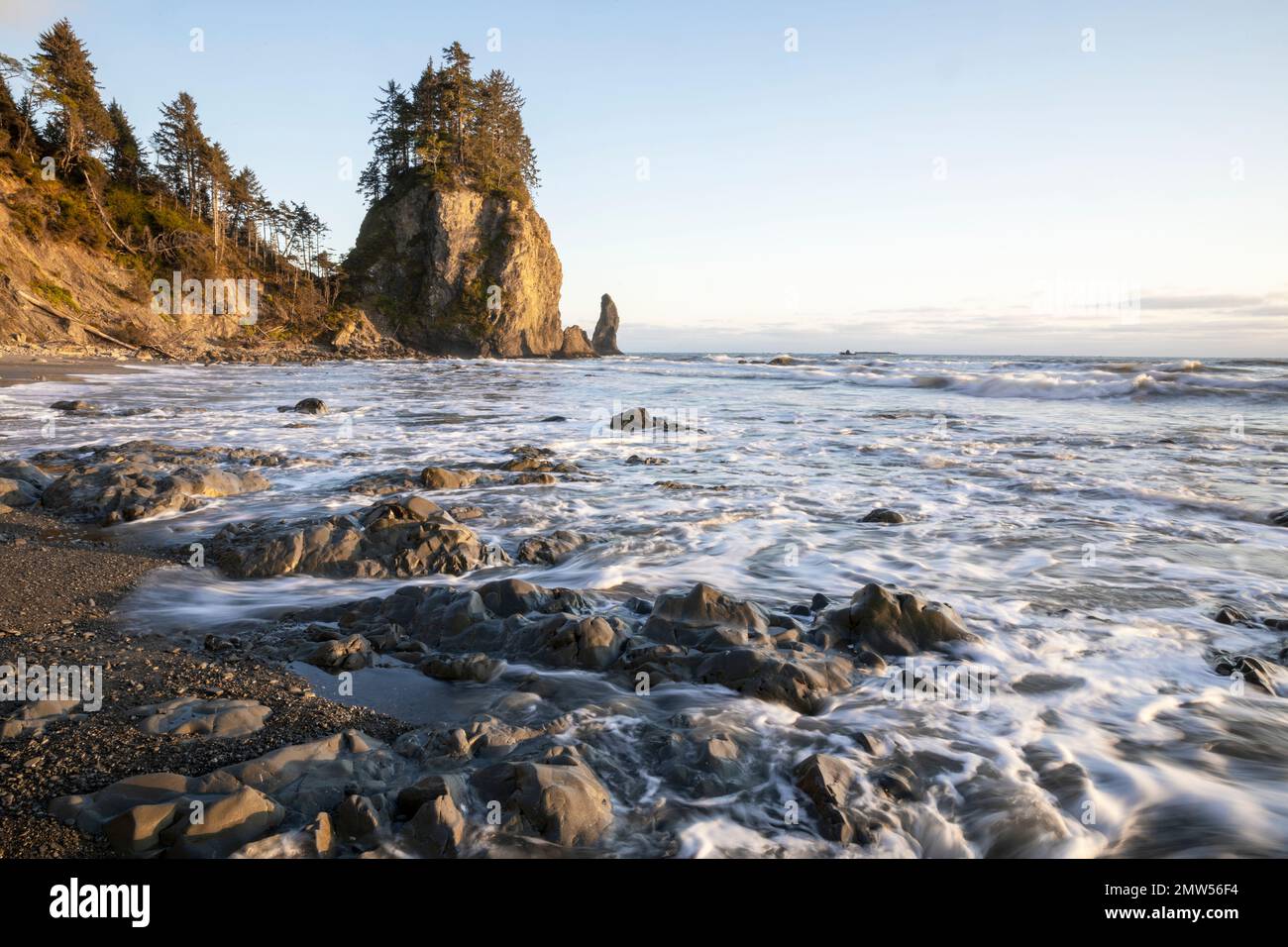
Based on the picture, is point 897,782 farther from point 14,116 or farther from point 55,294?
point 14,116

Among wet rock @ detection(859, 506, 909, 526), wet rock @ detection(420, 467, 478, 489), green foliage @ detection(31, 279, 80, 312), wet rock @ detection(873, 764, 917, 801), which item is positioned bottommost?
wet rock @ detection(873, 764, 917, 801)

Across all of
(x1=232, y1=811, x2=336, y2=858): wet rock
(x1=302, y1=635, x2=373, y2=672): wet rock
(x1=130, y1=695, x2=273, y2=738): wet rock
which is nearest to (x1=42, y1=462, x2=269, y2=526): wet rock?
(x1=302, y1=635, x2=373, y2=672): wet rock

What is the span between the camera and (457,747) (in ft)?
10.1

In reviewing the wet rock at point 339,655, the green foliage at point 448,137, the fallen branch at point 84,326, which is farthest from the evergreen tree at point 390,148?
the wet rock at point 339,655

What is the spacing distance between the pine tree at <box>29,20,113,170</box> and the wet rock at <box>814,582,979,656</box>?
53.0 m

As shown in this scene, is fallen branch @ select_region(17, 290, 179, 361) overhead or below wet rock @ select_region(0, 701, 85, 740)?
overhead

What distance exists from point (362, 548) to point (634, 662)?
3.02 metres

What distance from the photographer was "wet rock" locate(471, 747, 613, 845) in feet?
8.57

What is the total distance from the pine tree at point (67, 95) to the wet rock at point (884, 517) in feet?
169

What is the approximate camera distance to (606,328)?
304 feet

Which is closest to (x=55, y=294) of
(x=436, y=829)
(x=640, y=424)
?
(x=640, y=424)

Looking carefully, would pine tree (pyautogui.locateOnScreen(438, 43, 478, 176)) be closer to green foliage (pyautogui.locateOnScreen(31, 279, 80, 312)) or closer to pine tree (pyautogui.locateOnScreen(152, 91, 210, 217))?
pine tree (pyautogui.locateOnScreen(152, 91, 210, 217))
